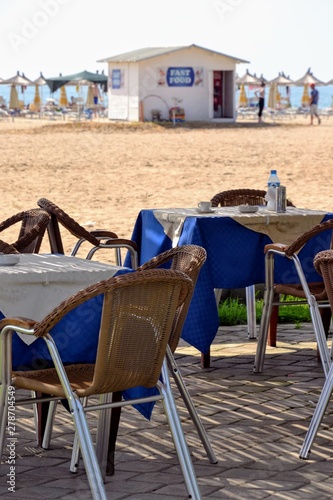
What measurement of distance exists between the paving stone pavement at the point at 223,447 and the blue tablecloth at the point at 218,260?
28 cm

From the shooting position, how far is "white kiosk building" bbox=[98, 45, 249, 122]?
37406 millimetres

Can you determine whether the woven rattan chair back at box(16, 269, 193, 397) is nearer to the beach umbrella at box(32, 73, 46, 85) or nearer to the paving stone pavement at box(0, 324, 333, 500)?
the paving stone pavement at box(0, 324, 333, 500)

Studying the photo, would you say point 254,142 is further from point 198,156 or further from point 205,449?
point 205,449

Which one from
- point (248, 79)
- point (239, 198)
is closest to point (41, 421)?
point (239, 198)

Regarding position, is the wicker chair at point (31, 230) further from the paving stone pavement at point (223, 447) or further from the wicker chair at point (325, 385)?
the wicker chair at point (325, 385)

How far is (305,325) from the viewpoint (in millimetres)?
7098

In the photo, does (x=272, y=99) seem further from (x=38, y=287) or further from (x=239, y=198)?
(x=38, y=287)

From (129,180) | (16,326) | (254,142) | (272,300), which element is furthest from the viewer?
(254,142)

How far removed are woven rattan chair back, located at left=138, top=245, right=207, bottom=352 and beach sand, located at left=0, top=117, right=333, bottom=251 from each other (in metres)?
6.11

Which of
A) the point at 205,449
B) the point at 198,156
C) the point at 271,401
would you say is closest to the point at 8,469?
the point at 205,449

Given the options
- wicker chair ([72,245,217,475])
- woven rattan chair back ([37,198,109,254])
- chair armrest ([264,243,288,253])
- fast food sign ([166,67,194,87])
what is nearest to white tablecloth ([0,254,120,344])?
wicker chair ([72,245,217,475])

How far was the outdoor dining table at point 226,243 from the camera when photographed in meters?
5.66

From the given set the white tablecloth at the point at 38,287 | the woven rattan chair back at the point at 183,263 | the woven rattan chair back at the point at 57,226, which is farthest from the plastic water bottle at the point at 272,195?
the white tablecloth at the point at 38,287

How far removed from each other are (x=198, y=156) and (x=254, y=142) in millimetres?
4979
